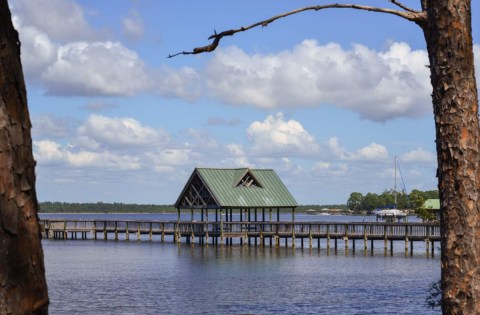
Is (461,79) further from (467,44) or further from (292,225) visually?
(292,225)

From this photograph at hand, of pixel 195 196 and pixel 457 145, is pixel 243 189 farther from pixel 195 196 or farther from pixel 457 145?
pixel 457 145

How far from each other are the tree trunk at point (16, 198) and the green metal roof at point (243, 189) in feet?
193

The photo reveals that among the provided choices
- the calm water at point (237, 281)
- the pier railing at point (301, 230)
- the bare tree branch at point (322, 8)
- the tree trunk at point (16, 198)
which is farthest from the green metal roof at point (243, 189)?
the tree trunk at point (16, 198)

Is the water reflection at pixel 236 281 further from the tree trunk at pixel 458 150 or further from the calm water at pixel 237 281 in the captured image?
the tree trunk at pixel 458 150

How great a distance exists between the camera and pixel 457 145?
6.37 metres

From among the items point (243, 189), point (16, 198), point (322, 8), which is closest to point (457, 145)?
point (322, 8)

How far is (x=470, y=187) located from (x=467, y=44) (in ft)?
3.51

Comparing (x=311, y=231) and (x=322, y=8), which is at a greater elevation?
(x=322, y=8)

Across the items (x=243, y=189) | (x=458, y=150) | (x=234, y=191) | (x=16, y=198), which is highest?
(x=243, y=189)

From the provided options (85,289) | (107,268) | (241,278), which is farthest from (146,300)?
(107,268)

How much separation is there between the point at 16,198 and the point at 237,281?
40035mm

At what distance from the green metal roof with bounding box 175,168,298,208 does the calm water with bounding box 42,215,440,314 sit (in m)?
3.61

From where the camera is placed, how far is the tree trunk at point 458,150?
250 inches

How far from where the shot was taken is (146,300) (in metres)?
36.6
